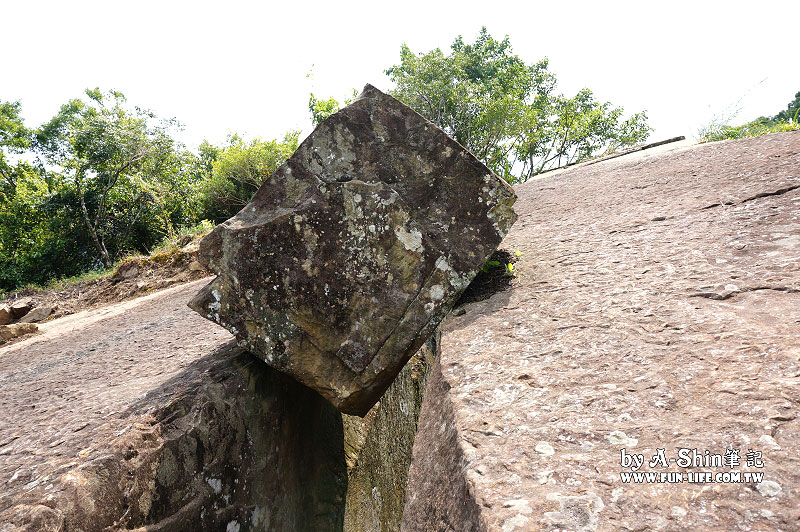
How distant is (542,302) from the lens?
7.63 feet

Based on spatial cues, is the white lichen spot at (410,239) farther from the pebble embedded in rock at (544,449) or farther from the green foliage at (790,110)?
the green foliage at (790,110)

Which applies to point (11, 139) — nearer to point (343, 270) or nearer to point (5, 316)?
point (5, 316)

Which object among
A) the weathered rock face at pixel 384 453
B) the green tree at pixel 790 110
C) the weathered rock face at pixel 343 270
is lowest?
the weathered rock face at pixel 384 453

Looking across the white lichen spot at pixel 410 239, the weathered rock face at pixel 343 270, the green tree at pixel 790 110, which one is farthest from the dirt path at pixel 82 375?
the green tree at pixel 790 110

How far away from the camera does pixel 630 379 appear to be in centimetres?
151

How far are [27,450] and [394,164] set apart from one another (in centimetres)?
231

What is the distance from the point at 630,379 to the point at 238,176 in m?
13.3

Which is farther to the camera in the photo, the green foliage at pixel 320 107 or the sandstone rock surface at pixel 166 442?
the green foliage at pixel 320 107

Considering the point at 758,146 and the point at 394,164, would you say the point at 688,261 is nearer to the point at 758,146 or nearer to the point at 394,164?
the point at 394,164

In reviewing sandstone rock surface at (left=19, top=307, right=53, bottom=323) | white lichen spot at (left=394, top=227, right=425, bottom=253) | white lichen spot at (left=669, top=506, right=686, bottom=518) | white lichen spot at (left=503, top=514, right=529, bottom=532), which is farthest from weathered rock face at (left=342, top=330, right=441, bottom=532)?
sandstone rock surface at (left=19, top=307, right=53, bottom=323)

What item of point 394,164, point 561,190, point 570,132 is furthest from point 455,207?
point 570,132

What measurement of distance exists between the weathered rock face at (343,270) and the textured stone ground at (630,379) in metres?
0.34

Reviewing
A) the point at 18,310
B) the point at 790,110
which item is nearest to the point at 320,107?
the point at 18,310

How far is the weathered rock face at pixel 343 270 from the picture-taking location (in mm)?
2381
